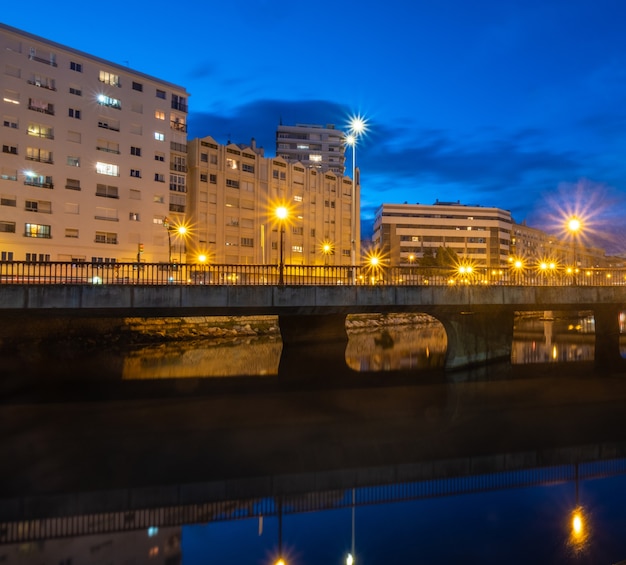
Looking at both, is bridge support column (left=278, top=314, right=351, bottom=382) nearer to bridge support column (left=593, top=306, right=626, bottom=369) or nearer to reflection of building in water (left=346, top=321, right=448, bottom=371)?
reflection of building in water (left=346, top=321, right=448, bottom=371)

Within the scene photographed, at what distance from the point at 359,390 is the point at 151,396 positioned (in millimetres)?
10077

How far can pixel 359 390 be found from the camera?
79.0 feet

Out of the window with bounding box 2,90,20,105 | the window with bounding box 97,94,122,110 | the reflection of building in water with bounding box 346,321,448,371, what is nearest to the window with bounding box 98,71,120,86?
the window with bounding box 97,94,122,110

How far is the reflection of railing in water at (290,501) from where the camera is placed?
1024cm

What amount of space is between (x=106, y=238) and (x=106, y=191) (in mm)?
5537

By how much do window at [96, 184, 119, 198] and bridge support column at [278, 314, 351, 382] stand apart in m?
31.1

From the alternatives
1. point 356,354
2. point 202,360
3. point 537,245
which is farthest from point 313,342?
point 537,245

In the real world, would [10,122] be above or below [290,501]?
above

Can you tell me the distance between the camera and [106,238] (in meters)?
55.8

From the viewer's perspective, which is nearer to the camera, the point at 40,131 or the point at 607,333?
the point at 607,333

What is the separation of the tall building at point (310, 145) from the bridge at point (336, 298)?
10066 cm

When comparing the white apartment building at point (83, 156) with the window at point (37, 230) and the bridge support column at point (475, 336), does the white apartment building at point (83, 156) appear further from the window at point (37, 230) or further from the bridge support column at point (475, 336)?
the bridge support column at point (475, 336)

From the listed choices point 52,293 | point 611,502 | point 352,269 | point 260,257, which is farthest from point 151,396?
point 260,257

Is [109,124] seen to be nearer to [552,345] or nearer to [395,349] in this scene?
[395,349]
